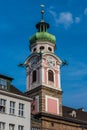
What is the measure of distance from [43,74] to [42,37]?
10.1 metres

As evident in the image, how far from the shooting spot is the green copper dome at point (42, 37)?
314 feet

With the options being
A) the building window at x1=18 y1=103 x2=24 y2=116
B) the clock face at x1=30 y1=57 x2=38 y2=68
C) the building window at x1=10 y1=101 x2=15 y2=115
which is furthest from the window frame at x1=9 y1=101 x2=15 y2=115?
the clock face at x1=30 y1=57 x2=38 y2=68

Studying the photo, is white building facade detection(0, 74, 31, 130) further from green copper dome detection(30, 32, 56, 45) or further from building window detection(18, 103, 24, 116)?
green copper dome detection(30, 32, 56, 45)

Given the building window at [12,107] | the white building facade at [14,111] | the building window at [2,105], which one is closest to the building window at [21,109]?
the white building facade at [14,111]

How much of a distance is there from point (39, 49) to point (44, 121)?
19.9 m

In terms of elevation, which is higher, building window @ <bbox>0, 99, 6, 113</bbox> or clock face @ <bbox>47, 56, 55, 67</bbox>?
clock face @ <bbox>47, 56, 55, 67</bbox>

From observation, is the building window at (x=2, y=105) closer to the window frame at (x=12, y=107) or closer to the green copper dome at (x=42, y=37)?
the window frame at (x=12, y=107)

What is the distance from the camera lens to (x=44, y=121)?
81.4 m

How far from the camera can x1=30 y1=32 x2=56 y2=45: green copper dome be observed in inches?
3765

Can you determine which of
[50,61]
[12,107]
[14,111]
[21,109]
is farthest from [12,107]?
[50,61]

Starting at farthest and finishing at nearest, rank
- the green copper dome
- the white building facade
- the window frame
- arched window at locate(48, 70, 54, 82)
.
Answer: the green copper dome, arched window at locate(48, 70, 54, 82), the window frame, the white building facade

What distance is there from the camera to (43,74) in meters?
90.2

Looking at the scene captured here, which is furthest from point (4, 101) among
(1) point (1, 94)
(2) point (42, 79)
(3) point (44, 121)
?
(2) point (42, 79)

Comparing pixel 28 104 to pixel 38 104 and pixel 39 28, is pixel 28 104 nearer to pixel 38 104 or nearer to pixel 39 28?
pixel 38 104
